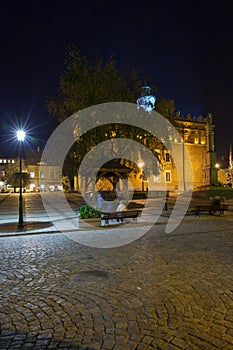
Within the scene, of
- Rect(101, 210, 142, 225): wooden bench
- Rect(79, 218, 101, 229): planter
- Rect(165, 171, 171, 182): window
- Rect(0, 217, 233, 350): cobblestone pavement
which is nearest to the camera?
Rect(0, 217, 233, 350): cobblestone pavement

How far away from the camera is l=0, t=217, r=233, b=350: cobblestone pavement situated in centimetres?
348

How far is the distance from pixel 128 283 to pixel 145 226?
26.4 feet

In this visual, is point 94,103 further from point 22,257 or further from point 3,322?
point 3,322

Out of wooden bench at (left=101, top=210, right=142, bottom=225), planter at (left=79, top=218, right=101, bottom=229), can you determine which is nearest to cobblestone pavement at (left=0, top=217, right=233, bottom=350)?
planter at (left=79, top=218, right=101, bottom=229)

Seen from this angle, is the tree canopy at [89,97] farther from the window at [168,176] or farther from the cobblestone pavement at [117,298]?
the window at [168,176]

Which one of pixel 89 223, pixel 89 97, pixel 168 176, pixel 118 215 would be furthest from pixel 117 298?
pixel 168 176

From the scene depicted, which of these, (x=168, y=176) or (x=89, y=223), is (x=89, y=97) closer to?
(x=89, y=223)

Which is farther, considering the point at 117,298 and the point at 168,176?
the point at 168,176

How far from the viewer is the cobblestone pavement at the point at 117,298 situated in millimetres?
3480

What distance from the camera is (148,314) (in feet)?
13.4

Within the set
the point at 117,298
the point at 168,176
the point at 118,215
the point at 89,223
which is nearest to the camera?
the point at 117,298

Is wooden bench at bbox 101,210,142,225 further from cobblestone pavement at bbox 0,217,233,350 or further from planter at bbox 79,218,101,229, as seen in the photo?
cobblestone pavement at bbox 0,217,233,350

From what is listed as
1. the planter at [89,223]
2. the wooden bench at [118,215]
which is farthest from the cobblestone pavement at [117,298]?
the wooden bench at [118,215]

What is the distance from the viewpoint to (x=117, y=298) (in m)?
4.73
